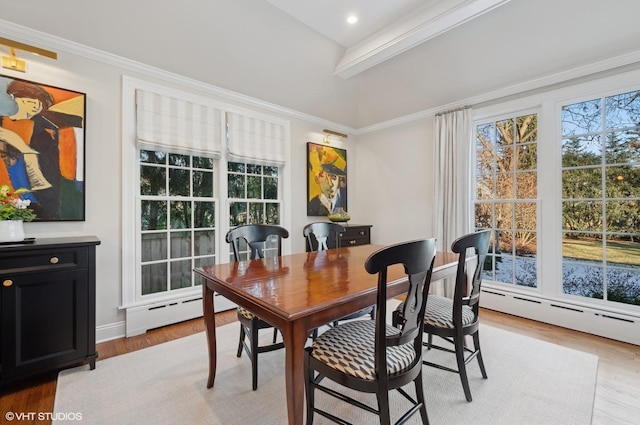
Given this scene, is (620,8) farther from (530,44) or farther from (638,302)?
(638,302)

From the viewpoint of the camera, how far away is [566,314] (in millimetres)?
3014

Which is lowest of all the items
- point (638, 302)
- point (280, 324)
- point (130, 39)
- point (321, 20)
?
point (638, 302)

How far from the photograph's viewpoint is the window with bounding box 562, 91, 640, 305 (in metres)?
2.79

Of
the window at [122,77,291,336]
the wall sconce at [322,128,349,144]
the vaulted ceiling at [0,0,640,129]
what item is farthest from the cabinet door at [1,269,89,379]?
the wall sconce at [322,128,349,144]

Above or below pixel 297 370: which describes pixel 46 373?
below

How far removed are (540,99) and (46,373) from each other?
5319 mm

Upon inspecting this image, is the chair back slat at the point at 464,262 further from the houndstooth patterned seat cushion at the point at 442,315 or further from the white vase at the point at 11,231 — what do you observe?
the white vase at the point at 11,231

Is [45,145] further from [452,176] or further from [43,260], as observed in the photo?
[452,176]

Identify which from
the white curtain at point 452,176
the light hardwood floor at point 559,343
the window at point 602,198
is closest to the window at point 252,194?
the light hardwood floor at point 559,343

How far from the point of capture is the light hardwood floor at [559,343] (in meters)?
1.75

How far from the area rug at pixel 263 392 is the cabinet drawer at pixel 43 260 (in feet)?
2.73

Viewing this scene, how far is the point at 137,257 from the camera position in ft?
9.55

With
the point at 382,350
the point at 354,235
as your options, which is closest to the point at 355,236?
the point at 354,235

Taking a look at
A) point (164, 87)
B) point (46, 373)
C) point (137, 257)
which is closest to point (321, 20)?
point (164, 87)
